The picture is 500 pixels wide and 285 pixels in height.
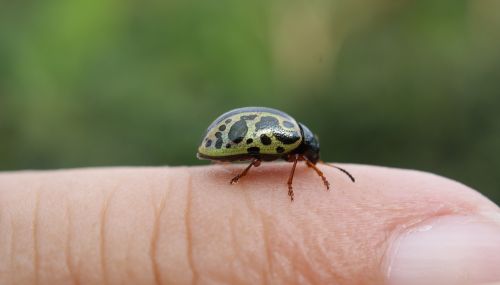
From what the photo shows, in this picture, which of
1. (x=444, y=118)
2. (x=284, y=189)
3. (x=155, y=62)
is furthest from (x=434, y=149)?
(x=284, y=189)

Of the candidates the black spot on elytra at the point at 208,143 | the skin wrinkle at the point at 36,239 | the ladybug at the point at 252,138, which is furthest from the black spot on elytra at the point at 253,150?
the skin wrinkle at the point at 36,239

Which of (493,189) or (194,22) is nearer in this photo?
(493,189)

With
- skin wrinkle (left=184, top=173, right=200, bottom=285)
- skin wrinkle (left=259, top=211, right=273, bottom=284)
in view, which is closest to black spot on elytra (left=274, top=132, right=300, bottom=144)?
skin wrinkle (left=184, top=173, right=200, bottom=285)

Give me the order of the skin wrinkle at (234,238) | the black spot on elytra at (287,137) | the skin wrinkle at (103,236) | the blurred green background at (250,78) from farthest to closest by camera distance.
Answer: the blurred green background at (250,78) → the black spot on elytra at (287,137) → the skin wrinkle at (103,236) → the skin wrinkle at (234,238)

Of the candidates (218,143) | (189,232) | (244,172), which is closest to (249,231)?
(189,232)

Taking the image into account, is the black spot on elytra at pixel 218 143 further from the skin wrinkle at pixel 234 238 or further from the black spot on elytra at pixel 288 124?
the skin wrinkle at pixel 234 238

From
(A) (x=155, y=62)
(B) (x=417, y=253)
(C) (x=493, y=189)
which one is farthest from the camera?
(A) (x=155, y=62)

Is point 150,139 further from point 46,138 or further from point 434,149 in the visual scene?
point 434,149
